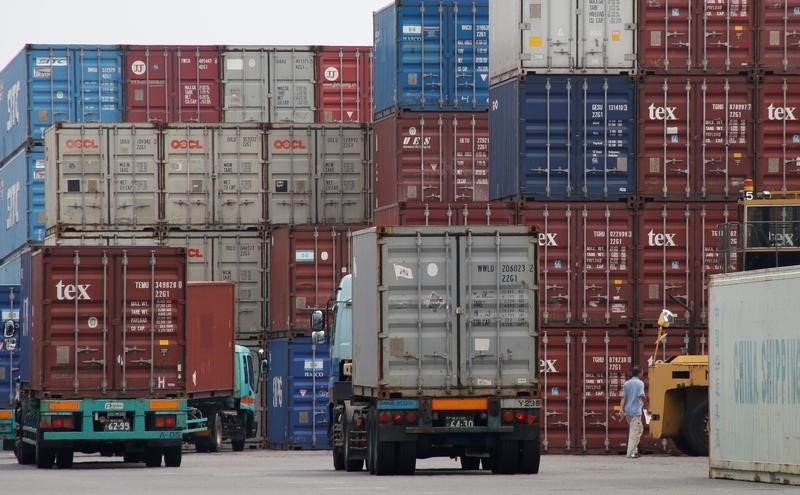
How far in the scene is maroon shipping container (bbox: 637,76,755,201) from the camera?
3688 centimetres

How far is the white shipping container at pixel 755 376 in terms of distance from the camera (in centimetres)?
2334

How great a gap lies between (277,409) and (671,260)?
12093 millimetres

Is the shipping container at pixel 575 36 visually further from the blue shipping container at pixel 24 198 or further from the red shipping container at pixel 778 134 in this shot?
the blue shipping container at pixel 24 198

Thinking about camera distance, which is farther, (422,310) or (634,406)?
(634,406)

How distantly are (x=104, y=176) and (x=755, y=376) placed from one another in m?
24.8

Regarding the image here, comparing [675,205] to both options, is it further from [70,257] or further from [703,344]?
[70,257]

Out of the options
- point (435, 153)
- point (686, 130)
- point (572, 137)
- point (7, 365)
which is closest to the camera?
point (572, 137)

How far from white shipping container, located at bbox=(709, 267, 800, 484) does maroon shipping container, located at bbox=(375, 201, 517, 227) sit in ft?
34.7

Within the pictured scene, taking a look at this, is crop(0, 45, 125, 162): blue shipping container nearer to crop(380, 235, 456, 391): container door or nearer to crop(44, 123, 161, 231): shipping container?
crop(44, 123, 161, 231): shipping container

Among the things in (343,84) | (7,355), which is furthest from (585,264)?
(343,84)

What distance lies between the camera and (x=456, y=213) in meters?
36.3

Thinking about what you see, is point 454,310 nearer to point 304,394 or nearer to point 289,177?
point 304,394

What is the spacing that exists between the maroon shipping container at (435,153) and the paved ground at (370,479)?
10431mm

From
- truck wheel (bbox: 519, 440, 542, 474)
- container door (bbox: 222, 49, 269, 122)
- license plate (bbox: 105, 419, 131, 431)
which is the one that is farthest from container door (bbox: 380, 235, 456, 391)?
container door (bbox: 222, 49, 269, 122)
